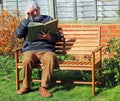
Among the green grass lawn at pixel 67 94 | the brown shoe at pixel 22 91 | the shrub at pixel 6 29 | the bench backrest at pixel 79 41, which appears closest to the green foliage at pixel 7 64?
the shrub at pixel 6 29

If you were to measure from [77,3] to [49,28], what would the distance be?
2.02 meters

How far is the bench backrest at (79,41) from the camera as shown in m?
7.57

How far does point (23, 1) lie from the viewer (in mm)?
9633

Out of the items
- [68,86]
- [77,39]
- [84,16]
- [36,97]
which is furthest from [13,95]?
[84,16]

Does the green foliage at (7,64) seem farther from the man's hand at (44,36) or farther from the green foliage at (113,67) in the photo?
the green foliage at (113,67)

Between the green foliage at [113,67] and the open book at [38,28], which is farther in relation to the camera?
the green foliage at [113,67]

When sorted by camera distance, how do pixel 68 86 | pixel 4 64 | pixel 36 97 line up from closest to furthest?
pixel 36 97, pixel 68 86, pixel 4 64

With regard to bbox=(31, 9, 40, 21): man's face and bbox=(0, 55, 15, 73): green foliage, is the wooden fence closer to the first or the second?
bbox=(0, 55, 15, 73): green foliage

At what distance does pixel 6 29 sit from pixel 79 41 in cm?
196

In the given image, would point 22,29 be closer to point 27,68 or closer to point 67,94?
point 27,68

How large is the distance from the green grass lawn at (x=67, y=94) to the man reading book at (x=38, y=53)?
140mm

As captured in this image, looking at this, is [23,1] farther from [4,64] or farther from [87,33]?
[87,33]

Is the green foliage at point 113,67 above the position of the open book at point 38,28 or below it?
below

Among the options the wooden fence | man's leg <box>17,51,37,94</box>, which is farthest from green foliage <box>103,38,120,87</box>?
the wooden fence
